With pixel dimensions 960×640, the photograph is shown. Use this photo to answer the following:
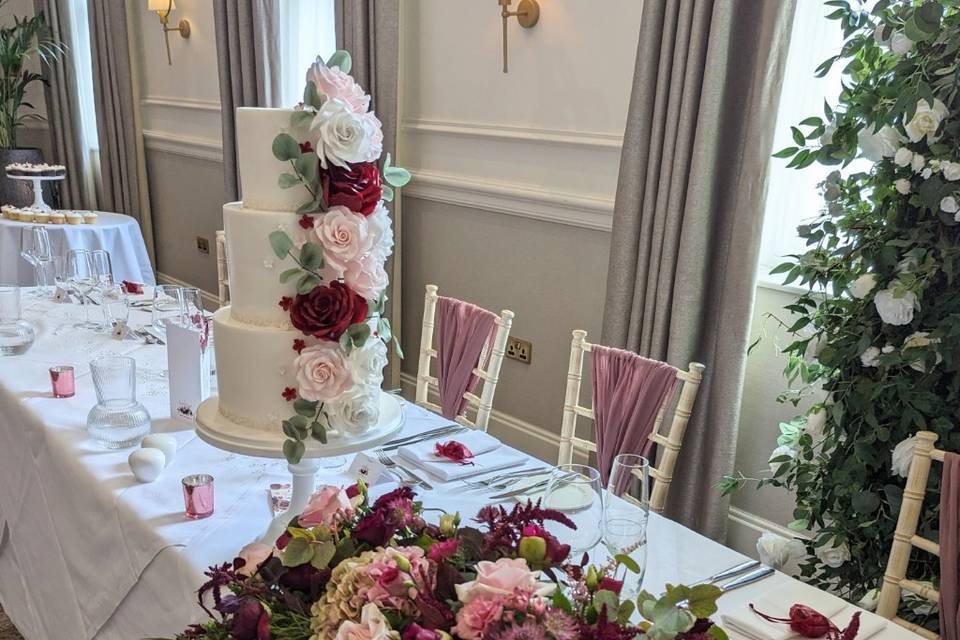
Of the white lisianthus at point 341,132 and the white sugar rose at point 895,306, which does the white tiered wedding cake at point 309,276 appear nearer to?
the white lisianthus at point 341,132

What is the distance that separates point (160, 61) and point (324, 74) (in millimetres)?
4990

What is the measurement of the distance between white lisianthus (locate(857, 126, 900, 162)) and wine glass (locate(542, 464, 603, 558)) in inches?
45.0

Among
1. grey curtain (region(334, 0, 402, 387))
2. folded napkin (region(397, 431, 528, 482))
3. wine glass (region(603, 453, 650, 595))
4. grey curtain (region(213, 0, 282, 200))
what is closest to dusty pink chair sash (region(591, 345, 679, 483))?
folded napkin (region(397, 431, 528, 482))

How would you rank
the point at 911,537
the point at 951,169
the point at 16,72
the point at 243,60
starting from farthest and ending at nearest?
the point at 16,72
the point at 243,60
the point at 951,169
the point at 911,537

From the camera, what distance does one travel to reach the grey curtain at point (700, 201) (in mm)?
2318

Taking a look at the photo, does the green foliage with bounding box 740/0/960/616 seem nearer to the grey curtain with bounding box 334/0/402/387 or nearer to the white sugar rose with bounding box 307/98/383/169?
the white sugar rose with bounding box 307/98/383/169

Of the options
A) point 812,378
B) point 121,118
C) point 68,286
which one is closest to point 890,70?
point 812,378

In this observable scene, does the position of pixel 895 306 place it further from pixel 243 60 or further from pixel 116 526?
pixel 243 60

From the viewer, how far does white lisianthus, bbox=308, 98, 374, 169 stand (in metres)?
1.17

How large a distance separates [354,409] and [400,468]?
51cm

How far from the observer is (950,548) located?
1.33 metres

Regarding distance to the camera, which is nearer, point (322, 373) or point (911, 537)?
point (322, 373)

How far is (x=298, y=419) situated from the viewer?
1.23 m

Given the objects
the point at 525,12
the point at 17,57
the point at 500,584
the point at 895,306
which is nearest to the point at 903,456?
the point at 895,306
